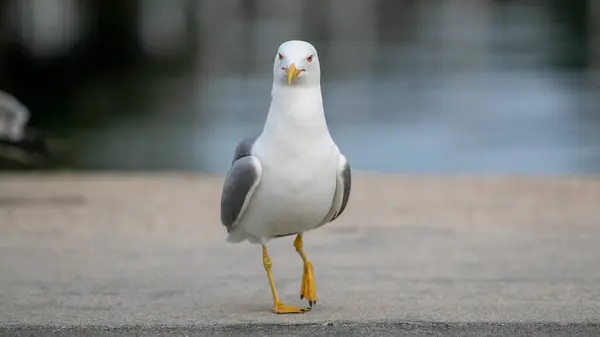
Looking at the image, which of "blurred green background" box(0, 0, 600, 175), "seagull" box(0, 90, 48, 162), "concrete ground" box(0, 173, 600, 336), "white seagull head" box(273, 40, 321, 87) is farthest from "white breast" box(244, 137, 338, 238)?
"blurred green background" box(0, 0, 600, 175)

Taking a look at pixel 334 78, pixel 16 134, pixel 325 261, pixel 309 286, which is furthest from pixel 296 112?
pixel 334 78

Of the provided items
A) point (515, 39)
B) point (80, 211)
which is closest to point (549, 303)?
point (80, 211)

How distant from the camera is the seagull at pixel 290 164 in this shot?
18.5 ft

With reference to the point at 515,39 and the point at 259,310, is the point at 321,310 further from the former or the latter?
the point at 515,39

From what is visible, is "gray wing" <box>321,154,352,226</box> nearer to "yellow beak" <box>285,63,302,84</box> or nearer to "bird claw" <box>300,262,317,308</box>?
"bird claw" <box>300,262,317,308</box>

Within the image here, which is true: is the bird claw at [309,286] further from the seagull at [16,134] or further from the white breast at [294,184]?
the seagull at [16,134]

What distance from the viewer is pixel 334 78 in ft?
103

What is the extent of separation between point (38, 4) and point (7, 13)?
3.23 feet

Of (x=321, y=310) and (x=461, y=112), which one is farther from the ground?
(x=321, y=310)

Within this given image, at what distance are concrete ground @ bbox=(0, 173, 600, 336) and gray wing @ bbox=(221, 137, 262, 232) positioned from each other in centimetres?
48

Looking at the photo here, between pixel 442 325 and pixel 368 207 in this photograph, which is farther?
pixel 368 207

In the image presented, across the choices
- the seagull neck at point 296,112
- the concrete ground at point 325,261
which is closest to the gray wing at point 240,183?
the seagull neck at point 296,112

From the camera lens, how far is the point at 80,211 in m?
10.2

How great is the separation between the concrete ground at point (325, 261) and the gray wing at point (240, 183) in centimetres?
48
